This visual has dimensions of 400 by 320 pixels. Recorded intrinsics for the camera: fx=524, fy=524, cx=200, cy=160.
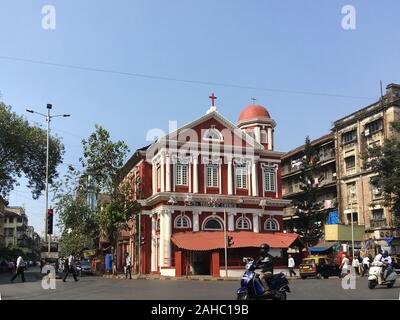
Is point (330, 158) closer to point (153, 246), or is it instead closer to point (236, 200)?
point (236, 200)

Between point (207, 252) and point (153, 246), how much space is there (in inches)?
→ 233

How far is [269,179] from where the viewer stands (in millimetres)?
46906

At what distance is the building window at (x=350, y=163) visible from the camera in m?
56.2

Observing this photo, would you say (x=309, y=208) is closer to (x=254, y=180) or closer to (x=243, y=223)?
(x=254, y=180)

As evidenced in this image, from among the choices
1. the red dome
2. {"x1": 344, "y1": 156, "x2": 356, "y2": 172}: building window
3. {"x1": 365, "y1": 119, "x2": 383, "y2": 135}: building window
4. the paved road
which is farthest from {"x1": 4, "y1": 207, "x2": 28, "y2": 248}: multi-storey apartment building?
the paved road

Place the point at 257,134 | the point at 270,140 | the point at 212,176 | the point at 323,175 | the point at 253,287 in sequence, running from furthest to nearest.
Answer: the point at 323,175
the point at 270,140
the point at 257,134
the point at 212,176
the point at 253,287

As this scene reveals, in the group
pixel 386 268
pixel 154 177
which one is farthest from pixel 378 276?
pixel 154 177

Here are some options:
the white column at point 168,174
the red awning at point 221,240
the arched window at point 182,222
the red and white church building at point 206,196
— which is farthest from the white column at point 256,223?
the white column at point 168,174

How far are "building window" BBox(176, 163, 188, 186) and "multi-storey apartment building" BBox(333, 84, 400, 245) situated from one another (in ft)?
54.7

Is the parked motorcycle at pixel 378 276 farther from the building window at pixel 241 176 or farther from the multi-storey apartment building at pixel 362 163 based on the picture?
the multi-storey apartment building at pixel 362 163

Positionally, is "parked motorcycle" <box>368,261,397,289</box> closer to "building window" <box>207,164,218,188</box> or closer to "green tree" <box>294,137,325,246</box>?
"building window" <box>207,164,218,188</box>

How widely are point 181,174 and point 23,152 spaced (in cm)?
1614

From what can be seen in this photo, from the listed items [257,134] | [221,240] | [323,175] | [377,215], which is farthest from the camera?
[323,175]

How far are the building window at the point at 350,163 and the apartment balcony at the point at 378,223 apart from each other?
691cm
